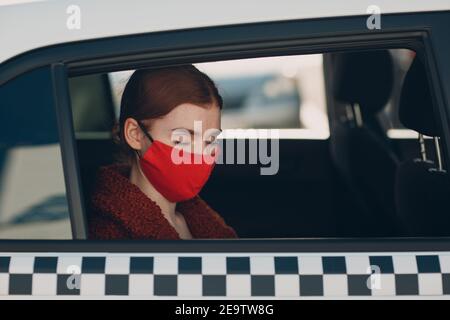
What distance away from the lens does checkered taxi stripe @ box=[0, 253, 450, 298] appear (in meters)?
1.58

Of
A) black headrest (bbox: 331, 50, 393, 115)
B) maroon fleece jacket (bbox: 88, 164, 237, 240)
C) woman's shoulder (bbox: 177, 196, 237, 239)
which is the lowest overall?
maroon fleece jacket (bbox: 88, 164, 237, 240)

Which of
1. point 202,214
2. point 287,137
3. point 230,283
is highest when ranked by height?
point 287,137

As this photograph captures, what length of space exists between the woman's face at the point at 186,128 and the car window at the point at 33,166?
35cm

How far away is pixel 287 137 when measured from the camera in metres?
3.18

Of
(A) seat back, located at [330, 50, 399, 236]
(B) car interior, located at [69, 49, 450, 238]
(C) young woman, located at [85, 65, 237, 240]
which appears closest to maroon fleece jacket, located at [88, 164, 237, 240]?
(C) young woman, located at [85, 65, 237, 240]

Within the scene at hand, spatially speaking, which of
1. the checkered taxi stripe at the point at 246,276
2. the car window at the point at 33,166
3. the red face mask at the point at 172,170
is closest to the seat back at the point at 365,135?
the red face mask at the point at 172,170

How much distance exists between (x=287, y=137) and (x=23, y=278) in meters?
1.71

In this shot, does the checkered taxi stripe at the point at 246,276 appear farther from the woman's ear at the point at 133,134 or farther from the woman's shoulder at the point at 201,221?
the woman's shoulder at the point at 201,221

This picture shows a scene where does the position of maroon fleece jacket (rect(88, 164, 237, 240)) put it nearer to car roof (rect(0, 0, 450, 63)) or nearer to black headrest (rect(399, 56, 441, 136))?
car roof (rect(0, 0, 450, 63))

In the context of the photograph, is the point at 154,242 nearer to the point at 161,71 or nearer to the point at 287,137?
the point at 161,71

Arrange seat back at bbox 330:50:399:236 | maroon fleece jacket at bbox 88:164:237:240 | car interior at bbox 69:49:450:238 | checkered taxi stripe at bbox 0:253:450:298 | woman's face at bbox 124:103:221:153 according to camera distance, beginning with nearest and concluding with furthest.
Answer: checkered taxi stripe at bbox 0:253:450:298, maroon fleece jacket at bbox 88:164:237:240, woman's face at bbox 124:103:221:153, car interior at bbox 69:49:450:238, seat back at bbox 330:50:399:236

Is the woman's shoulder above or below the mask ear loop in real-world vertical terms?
below

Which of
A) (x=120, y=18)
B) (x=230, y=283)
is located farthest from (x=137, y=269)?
(x=120, y=18)

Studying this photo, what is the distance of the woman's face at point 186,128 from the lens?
1921mm
